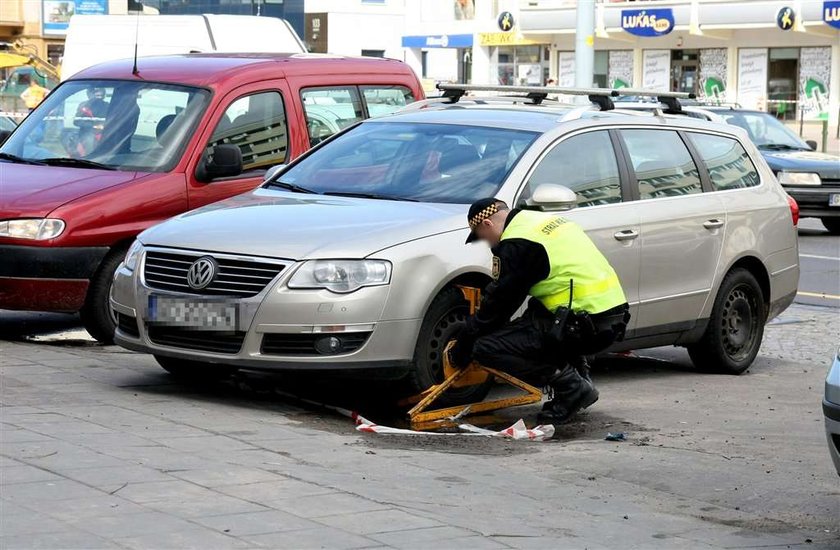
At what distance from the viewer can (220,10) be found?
8669cm

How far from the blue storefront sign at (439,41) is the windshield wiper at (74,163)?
56969mm

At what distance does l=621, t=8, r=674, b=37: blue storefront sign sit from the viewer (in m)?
54.8

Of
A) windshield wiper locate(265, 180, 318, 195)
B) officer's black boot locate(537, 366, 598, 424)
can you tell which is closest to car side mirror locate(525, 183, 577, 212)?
officer's black boot locate(537, 366, 598, 424)

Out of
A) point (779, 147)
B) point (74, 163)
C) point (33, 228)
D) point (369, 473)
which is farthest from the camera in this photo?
point (779, 147)

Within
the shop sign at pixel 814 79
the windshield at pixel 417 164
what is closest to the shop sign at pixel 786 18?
the shop sign at pixel 814 79

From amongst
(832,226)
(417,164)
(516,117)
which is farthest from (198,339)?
(832,226)

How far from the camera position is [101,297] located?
9.67 meters

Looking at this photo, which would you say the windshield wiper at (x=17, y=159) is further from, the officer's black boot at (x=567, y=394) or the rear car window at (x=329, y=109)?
the officer's black boot at (x=567, y=394)

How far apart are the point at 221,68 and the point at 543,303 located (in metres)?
4.00

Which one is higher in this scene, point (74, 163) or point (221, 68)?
point (221, 68)

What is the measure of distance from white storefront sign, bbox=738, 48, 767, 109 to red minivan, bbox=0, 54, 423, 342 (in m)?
43.7

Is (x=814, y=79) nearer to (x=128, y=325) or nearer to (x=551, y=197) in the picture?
(x=551, y=197)

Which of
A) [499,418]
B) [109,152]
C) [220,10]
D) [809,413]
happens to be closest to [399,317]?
[499,418]

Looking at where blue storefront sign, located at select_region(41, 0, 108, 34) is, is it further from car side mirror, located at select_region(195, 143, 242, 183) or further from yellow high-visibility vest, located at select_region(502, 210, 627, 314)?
yellow high-visibility vest, located at select_region(502, 210, 627, 314)
